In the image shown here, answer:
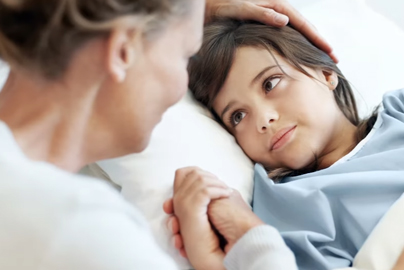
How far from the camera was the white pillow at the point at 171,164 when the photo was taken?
977mm

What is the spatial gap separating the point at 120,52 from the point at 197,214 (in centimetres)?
37

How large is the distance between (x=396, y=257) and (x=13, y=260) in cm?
60

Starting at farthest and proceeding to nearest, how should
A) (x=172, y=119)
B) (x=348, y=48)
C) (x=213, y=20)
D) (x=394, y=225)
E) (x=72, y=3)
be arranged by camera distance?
1. (x=348, y=48)
2. (x=213, y=20)
3. (x=172, y=119)
4. (x=394, y=225)
5. (x=72, y=3)

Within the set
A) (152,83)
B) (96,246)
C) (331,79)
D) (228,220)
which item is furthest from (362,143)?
(96,246)

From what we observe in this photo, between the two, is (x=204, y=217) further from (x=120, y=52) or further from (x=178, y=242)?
(x=120, y=52)

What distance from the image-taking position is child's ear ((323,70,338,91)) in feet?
3.98

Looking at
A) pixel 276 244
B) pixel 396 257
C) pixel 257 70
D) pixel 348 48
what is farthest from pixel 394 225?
pixel 348 48

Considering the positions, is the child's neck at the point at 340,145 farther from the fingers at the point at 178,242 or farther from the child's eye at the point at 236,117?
the fingers at the point at 178,242

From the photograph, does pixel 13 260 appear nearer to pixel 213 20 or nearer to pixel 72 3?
pixel 72 3

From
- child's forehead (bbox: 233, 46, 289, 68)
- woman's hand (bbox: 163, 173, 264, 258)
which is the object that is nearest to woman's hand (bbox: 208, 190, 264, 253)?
woman's hand (bbox: 163, 173, 264, 258)

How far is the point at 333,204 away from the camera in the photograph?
99cm

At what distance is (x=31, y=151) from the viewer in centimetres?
66

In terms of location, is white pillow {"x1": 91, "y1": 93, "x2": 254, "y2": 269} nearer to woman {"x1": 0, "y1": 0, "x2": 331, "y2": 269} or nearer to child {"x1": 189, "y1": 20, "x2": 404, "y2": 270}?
child {"x1": 189, "y1": 20, "x2": 404, "y2": 270}

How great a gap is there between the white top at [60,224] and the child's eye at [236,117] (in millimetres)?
575
